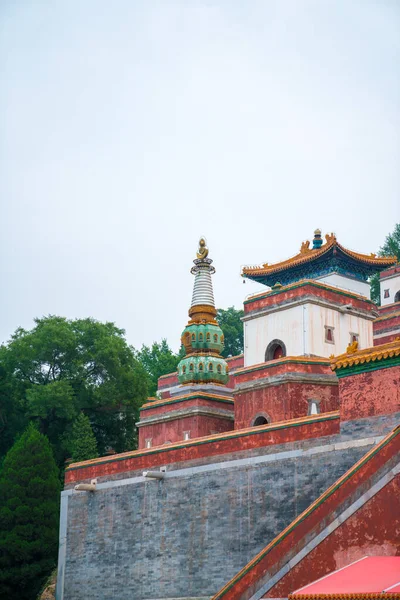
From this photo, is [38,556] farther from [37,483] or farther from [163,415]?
[163,415]

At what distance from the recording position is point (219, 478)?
23906mm

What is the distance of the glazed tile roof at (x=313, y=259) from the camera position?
36.5 m

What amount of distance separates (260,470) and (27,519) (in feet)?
35.2

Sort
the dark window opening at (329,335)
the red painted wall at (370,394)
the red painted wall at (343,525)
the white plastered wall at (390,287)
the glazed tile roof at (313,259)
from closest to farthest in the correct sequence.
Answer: the red painted wall at (343,525), the red painted wall at (370,394), the dark window opening at (329,335), the glazed tile roof at (313,259), the white plastered wall at (390,287)

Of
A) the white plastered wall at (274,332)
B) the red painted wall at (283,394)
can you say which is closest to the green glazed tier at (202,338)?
the white plastered wall at (274,332)

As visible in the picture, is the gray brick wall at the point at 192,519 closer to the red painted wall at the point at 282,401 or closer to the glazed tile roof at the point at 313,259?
the red painted wall at the point at 282,401

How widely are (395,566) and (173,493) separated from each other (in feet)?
34.5

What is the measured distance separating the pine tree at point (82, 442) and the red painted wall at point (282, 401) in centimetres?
824

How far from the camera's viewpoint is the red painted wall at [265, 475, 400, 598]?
16.9m

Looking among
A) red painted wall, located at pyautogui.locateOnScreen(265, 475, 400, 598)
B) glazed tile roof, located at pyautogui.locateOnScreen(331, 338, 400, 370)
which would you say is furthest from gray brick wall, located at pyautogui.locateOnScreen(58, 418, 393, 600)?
red painted wall, located at pyautogui.locateOnScreen(265, 475, 400, 598)

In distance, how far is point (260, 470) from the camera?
22.7 m

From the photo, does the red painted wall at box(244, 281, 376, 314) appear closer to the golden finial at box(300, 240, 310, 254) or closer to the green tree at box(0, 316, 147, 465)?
the golden finial at box(300, 240, 310, 254)

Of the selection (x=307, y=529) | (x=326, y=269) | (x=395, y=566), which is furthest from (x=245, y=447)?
(x=326, y=269)

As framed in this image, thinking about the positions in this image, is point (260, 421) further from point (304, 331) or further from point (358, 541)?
point (358, 541)
